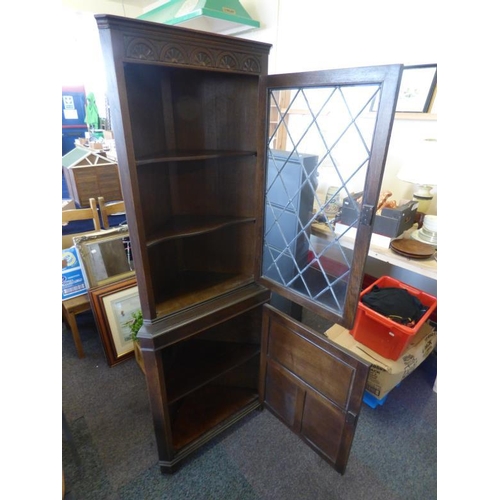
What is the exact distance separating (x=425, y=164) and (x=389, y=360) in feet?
3.66

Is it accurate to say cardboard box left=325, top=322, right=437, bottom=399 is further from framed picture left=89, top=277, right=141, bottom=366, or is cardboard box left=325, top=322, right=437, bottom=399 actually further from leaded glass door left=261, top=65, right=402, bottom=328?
framed picture left=89, top=277, right=141, bottom=366

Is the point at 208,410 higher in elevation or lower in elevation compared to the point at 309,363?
lower

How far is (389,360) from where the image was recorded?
1.75 metres

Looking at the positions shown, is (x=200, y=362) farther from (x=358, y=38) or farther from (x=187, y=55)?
(x=358, y=38)

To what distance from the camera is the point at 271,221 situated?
4.51 ft

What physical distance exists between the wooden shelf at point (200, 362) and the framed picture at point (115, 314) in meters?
0.58

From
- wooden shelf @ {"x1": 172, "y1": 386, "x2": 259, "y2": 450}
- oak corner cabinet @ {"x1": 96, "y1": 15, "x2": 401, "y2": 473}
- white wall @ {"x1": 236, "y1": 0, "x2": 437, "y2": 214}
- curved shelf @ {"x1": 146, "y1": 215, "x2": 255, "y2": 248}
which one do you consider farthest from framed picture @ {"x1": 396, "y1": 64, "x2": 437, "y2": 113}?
wooden shelf @ {"x1": 172, "y1": 386, "x2": 259, "y2": 450}

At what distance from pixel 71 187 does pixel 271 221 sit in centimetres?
248

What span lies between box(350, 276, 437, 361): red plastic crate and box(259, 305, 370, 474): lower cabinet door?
386 millimetres

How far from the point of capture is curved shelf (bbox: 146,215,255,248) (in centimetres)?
115

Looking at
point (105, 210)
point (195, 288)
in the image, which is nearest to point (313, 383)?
point (195, 288)
